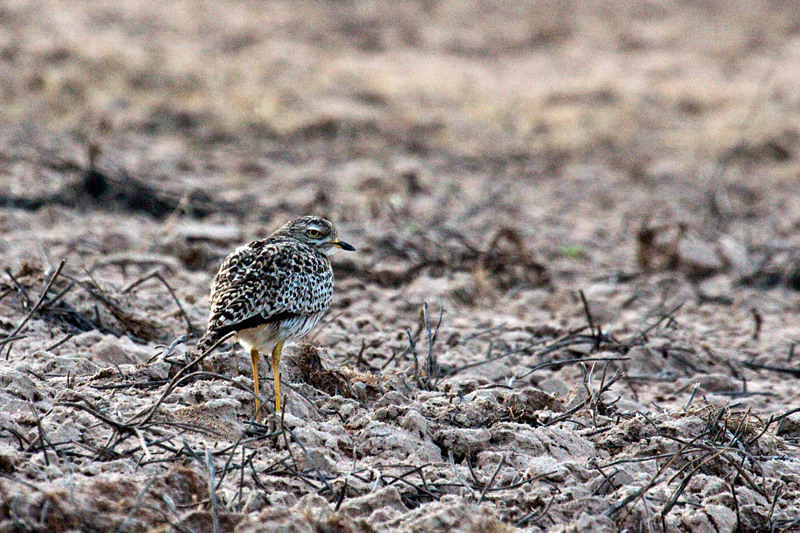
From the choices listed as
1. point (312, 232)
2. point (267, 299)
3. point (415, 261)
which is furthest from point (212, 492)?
point (415, 261)

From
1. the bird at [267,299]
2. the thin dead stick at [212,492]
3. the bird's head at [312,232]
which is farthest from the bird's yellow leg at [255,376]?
the bird's head at [312,232]

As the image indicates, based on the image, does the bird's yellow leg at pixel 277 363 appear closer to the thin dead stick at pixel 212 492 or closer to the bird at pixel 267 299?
the bird at pixel 267 299

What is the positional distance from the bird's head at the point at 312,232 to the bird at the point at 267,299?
1.20 feet

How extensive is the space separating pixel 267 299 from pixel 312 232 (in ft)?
3.18

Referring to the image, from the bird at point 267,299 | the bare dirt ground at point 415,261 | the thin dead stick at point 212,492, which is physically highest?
the bird at point 267,299

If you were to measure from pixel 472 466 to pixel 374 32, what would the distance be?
1516 centimetres

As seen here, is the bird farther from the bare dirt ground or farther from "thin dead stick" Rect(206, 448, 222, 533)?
"thin dead stick" Rect(206, 448, 222, 533)

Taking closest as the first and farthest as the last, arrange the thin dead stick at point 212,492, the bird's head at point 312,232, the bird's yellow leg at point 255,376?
the thin dead stick at point 212,492, the bird's yellow leg at point 255,376, the bird's head at point 312,232

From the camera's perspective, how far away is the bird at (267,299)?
4427mm

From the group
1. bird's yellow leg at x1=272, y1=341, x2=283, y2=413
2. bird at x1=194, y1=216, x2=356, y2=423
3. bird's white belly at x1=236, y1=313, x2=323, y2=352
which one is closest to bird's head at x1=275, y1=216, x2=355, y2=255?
bird at x1=194, y1=216, x2=356, y2=423

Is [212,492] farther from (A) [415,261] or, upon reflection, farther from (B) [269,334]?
(A) [415,261]

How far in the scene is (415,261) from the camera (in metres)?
8.09

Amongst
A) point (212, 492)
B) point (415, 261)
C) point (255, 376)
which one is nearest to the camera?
point (212, 492)

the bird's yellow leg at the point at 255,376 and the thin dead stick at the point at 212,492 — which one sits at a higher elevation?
the thin dead stick at the point at 212,492
